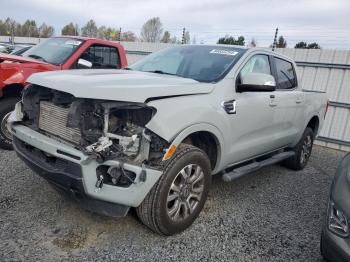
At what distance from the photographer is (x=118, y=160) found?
7.81 feet

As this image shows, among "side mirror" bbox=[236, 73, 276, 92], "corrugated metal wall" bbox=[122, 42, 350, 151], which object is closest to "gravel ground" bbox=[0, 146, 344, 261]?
"side mirror" bbox=[236, 73, 276, 92]

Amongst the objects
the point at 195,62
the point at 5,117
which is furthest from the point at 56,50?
the point at 195,62

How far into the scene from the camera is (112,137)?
8.02 feet

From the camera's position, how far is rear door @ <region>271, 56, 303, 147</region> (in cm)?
418

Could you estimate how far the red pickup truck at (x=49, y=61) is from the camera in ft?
14.8

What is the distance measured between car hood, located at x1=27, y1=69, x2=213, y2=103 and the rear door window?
1894 mm

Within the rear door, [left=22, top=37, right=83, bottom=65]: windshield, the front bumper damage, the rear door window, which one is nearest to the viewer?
the front bumper damage

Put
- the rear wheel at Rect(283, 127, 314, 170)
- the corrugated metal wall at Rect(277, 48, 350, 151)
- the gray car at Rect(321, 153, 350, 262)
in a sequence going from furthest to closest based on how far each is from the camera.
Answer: the corrugated metal wall at Rect(277, 48, 350, 151) < the rear wheel at Rect(283, 127, 314, 170) < the gray car at Rect(321, 153, 350, 262)

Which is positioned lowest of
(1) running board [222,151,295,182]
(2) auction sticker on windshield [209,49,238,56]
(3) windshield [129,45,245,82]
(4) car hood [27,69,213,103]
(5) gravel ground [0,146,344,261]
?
(5) gravel ground [0,146,344,261]

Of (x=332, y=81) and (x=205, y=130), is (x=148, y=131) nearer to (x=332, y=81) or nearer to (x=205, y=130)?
(x=205, y=130)

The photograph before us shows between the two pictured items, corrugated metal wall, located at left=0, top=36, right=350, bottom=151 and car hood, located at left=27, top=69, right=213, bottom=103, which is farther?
corrugated metal wall, located at left=0, top=36, right=350, bottom=151

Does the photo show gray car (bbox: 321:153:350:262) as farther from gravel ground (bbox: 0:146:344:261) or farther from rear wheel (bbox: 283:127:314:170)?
rear wheel (bbox: 283:127:314:170)

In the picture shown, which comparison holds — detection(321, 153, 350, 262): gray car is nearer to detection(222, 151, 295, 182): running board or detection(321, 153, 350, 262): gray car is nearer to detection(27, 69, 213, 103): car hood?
detection(222, 151, 295, 182): running board

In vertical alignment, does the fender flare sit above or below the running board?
above
